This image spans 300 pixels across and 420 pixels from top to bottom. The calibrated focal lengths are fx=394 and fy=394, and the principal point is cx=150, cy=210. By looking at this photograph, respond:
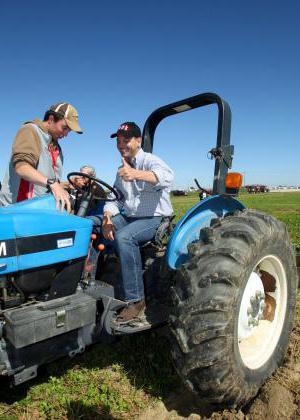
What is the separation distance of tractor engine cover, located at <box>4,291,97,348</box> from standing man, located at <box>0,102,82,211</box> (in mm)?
885

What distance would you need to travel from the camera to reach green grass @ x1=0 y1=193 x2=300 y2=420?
261 cm

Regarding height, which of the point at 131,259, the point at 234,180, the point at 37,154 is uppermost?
the point at 37,154

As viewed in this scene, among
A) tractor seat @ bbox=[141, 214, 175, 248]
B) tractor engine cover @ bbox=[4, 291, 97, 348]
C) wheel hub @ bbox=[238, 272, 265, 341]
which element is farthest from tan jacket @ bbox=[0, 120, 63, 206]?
wheel hub @ bbox=[238, 272, 265, 341]

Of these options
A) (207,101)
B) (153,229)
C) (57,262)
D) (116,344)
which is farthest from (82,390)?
(207,101)

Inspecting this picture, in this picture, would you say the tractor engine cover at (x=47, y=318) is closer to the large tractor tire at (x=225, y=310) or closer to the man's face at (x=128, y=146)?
the large tractor tire at (x=225, y=310)

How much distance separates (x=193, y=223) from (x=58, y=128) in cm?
151

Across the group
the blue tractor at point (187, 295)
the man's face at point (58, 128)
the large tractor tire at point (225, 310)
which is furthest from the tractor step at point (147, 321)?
the man's face at point (58, 128)

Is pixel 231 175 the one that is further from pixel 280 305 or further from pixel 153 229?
pixel 280 305

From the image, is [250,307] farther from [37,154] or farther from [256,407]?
[37,154]

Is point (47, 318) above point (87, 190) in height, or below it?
below

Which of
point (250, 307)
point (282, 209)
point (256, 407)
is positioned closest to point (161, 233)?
point (250, 307)

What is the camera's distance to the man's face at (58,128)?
349 centimetres

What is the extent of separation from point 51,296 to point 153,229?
976 millimetres

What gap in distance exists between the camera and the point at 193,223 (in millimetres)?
2979
